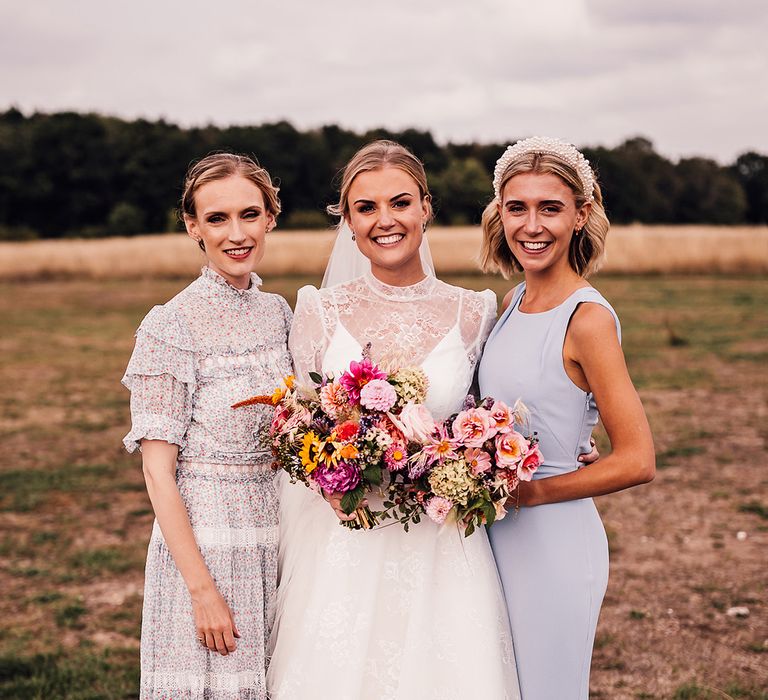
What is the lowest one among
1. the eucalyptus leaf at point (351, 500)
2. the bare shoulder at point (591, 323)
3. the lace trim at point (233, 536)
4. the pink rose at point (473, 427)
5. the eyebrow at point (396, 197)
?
the lace trim at point (233, 536)

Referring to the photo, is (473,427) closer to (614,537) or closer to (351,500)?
Answer: (351,500)

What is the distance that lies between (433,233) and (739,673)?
101 ft

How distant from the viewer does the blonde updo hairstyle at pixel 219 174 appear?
10.4 ft

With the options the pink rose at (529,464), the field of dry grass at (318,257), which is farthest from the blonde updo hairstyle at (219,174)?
the field of dry grass at (318,257)

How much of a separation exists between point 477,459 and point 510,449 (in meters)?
0.11

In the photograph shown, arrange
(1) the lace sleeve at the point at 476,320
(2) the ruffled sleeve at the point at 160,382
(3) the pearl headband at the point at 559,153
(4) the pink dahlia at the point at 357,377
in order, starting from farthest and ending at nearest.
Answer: (1) the lace sleeve at the point at 476,320
(3) the pearl headband at the point at 559,153
(2) the ruffled sleeve at the point at 160,382
(4) the pink dahlia at the point at 357,377

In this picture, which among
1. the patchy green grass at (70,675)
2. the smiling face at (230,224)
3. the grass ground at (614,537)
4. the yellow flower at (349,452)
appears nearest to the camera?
the yellow flower at (349,452)

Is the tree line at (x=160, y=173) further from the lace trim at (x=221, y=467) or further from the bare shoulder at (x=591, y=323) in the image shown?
the bare shoulder at (x=591, y=323)

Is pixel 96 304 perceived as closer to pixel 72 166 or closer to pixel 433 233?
pixel 433 233

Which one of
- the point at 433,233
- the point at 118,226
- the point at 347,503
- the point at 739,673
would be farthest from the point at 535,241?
the point at 118,226

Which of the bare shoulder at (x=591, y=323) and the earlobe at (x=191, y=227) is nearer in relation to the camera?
the bare shoulder at (x=591, y=323)

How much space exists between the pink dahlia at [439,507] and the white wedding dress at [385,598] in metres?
0.28

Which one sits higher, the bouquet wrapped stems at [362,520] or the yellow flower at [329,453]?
the yellow flower at [329,453]

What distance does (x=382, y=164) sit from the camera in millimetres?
3406
